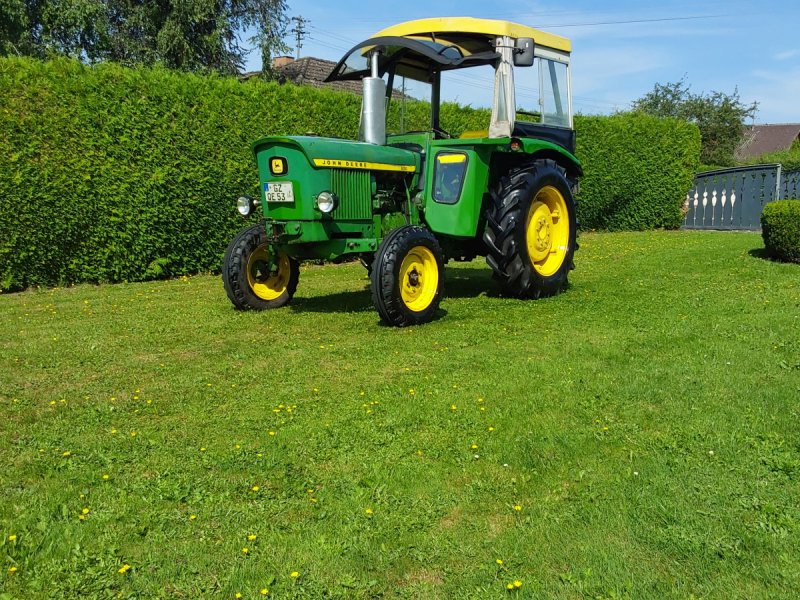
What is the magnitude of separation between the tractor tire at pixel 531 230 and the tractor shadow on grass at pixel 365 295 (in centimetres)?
62

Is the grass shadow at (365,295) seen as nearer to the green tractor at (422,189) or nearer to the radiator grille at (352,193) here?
the green tractor at (422,189)

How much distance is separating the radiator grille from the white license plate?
0.37 metres

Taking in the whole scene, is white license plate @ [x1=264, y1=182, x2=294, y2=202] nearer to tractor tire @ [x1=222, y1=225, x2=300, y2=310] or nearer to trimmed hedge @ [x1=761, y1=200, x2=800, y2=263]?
tractor tire @ [x1=222, y1=225, x2=300, y2=310]

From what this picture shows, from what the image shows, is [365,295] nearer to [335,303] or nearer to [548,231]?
[335,303]

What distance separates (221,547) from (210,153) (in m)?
8.57

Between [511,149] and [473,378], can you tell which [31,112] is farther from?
[473,378]

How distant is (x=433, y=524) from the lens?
276cm

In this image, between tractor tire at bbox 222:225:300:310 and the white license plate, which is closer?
the white license plate

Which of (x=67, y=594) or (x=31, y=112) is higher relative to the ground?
(x=31, y=112)

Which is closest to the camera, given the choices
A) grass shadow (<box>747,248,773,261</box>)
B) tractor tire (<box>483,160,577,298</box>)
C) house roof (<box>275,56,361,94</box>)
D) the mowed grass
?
the mowed grass

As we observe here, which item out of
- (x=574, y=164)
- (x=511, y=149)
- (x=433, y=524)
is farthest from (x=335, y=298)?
(x=433, y=524)

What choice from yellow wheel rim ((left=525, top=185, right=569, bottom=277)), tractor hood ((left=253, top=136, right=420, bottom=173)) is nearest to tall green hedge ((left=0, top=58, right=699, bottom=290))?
tractor hood ((left=253, top=136, right=420, bottom=173))

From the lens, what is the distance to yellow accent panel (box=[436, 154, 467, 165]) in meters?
6.94

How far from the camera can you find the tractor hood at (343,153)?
241 inches
